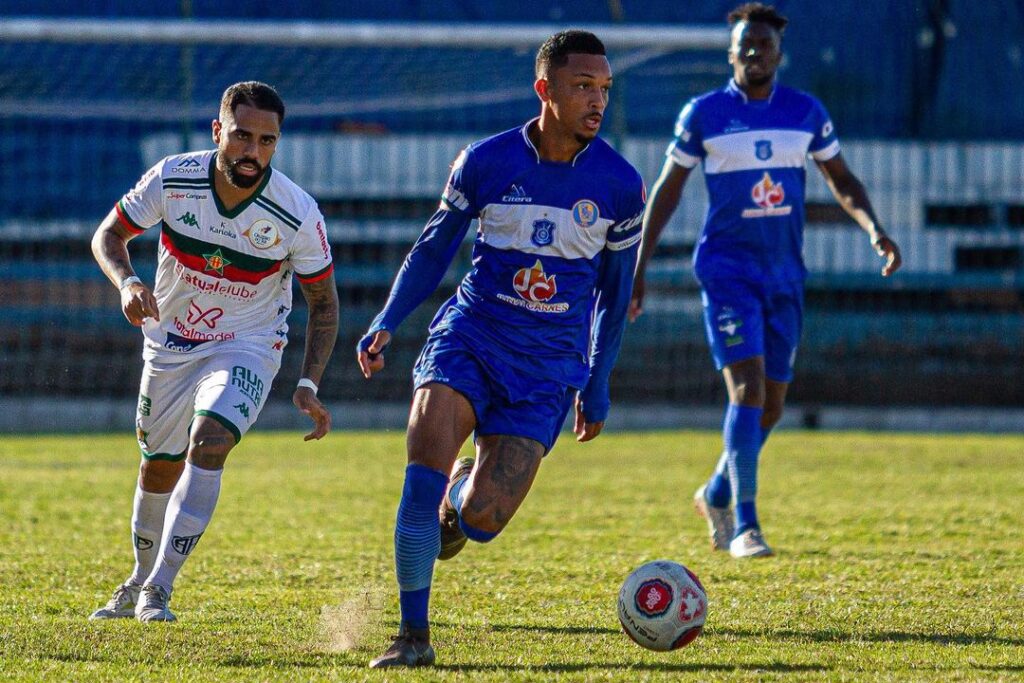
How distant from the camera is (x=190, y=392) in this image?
6.18m

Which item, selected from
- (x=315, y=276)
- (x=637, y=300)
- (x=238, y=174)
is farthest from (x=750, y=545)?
(x=238, y=174)

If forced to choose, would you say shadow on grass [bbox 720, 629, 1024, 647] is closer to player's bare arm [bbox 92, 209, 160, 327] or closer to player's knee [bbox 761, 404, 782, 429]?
player's bare arm [bbox 92, 209, 160, 327]

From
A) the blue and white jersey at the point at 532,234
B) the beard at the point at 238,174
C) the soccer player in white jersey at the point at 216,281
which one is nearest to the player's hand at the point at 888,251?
the blue and white jersey at the point at 532,234

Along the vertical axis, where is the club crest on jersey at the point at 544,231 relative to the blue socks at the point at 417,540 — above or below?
above

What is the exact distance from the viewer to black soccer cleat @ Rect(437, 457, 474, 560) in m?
6.04

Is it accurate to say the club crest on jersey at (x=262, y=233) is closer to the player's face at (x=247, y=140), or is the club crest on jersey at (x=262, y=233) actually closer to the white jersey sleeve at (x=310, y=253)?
the white jersey sleeve at (x=310, y=253)

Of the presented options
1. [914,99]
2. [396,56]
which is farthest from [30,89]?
[914,99]

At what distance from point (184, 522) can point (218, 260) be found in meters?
1.06

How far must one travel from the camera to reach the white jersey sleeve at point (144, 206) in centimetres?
621

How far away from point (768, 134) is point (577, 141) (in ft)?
8.72

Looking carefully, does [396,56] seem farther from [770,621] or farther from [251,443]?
[770,621]

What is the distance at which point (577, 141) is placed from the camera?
5.66m

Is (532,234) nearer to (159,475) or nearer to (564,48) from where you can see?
Result: (564,48)

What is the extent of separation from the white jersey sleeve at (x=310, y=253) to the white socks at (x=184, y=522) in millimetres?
891
